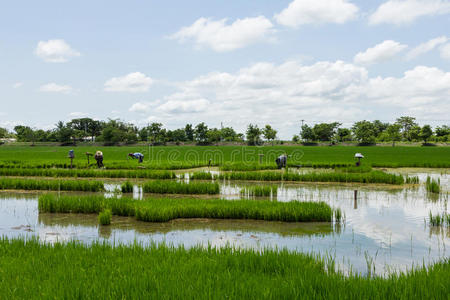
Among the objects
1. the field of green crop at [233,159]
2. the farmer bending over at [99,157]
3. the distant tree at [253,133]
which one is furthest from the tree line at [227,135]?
the farmer bending over at [99,157]

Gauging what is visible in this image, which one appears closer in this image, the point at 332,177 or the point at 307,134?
the point at 332,177

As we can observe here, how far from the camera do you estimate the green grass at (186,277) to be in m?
3.08

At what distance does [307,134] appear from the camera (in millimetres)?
89812

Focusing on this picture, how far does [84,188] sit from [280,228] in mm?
7369

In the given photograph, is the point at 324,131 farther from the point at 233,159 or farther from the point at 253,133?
the point at 233,159

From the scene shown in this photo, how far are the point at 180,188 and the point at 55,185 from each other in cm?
444

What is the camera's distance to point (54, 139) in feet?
293

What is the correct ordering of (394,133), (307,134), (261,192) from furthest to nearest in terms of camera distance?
(307,134) < (394,133) < (261,192)

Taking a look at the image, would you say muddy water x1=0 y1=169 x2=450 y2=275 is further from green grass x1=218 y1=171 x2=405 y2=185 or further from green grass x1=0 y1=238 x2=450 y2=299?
green grass x1=218 y1=171 x2=405 y2=185

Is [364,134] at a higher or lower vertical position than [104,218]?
higher

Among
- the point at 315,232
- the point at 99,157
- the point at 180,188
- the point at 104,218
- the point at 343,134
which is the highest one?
the point at 343,134

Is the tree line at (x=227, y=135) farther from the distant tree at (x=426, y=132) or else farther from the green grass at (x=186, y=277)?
the green grass at (x=186, y=277)

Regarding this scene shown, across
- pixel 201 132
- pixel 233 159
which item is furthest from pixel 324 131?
pixel 233 159

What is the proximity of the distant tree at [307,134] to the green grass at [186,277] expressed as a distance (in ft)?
285
